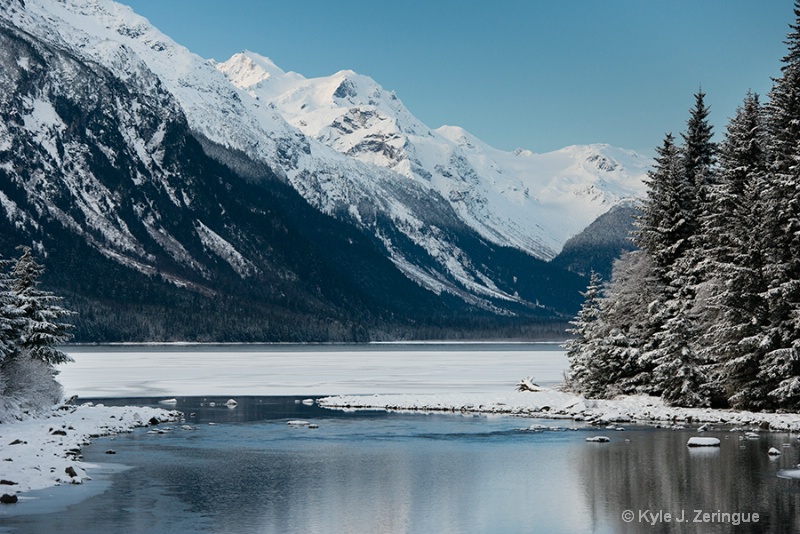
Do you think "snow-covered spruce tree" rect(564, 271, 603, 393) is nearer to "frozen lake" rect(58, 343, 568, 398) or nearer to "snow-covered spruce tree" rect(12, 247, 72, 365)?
"frozen lake" rect(58, 343, 568, 398)

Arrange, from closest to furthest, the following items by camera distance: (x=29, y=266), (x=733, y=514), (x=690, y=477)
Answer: (x=733, y=514)
(x=690, y=477)
(x=29, y=266)

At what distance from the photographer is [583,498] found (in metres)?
35.4

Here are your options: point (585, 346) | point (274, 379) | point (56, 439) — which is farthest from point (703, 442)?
point (274, 379)

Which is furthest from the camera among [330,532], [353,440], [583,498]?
[353,440]

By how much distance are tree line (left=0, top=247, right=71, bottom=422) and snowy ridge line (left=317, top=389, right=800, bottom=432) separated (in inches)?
754

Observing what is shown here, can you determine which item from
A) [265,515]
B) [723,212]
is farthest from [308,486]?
[723,212]

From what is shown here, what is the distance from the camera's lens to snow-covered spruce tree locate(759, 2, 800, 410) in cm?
5422

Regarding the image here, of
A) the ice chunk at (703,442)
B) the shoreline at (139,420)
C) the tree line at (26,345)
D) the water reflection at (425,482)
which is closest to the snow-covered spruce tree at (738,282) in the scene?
the shoreline at (139,420)

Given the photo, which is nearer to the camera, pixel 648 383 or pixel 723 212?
pixel 723 212

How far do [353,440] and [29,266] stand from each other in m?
24.7

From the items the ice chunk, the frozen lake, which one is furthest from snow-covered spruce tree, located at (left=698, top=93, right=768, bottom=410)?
the frozen lake

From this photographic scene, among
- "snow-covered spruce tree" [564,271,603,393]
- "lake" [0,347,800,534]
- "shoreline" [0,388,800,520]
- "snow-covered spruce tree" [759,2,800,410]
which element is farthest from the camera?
"snow-covered spruce tree" [564,271,603,393]

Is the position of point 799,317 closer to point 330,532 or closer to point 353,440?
point 353,440

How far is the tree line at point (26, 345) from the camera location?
5606cm
